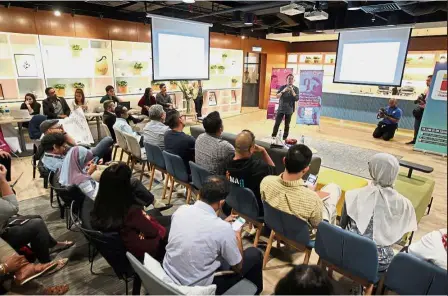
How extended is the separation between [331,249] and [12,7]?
23.2 feet

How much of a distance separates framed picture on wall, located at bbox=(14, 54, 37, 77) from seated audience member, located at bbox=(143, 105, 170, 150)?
3.83m

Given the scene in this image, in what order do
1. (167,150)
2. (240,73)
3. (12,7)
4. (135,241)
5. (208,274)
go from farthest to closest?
(240,73) < (12,7) < (167,150) < (135,241) < (208,274)

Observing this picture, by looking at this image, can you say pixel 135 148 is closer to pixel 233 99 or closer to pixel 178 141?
pixel 178 141

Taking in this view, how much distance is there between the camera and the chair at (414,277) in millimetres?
1490

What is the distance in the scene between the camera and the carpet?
5.06 m

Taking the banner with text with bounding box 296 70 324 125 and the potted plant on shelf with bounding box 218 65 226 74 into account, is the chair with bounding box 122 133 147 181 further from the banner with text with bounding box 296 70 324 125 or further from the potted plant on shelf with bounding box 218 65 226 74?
the potted plant on shelf with bounding box 218 65 226 74

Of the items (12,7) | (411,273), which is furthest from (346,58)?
(12,7)

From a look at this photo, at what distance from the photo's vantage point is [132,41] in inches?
291

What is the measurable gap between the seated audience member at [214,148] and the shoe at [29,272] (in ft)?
5.54

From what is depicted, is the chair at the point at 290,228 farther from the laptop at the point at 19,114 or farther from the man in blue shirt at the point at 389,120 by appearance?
the man in blue shirt at the point at 389,120

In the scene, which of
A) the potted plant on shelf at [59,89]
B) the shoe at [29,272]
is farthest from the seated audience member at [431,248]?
the potted plant on shelf at [59,89]

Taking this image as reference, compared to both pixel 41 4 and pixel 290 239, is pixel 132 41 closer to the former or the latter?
pixel 41 4

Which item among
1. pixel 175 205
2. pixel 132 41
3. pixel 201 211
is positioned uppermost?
pixel 132 41

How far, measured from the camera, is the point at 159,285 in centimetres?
132
